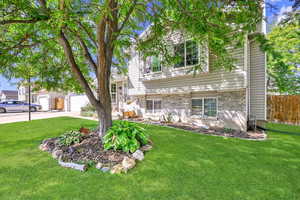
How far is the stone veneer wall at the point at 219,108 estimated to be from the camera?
739 centimetres

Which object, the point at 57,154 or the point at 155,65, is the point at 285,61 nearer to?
the point at 155,65

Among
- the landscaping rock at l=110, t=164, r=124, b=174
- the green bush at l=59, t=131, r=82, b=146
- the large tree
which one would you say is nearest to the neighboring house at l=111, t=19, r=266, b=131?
the large tree

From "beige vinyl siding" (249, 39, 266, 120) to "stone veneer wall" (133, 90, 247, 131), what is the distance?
3.26 feet

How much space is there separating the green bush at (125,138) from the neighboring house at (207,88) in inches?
153

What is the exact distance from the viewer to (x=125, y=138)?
440 centimetres

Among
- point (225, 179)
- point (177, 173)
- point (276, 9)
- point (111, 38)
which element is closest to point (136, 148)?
point (177, 173)

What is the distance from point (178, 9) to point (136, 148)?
12.3 feet

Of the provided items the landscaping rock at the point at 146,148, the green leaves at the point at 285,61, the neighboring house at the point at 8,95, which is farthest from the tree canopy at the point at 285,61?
the neighboring house at the point at 8,95

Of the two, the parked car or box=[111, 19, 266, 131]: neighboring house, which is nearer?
box=[111, 19, 266, 131]: neighboring house

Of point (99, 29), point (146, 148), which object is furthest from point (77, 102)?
point (146, 148)

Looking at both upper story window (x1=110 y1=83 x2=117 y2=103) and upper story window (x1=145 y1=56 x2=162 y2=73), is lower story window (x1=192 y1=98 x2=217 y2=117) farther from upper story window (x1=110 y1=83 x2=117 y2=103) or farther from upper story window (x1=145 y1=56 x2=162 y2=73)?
upper story window (x1=110 y1=83 x2=117 y2=103)

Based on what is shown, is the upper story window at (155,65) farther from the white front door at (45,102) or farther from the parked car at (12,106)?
the white front door at (45,102)

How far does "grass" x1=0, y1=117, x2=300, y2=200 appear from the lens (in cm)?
258

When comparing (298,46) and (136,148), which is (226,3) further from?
(298,46)
